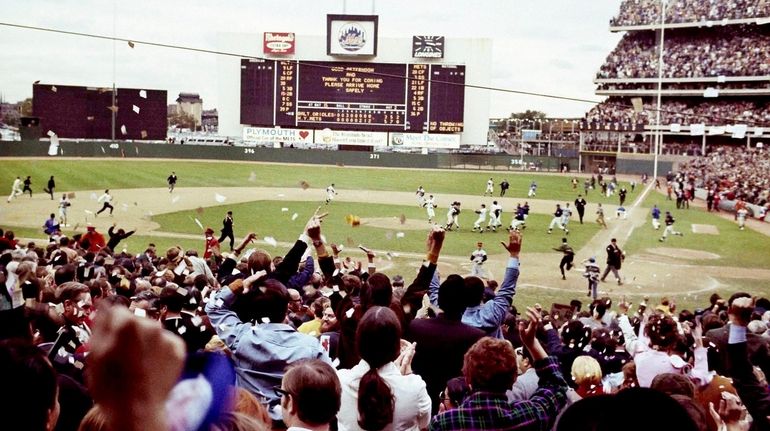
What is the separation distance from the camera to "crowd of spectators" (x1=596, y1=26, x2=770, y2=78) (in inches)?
2869

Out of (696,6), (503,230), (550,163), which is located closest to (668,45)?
(696,6)

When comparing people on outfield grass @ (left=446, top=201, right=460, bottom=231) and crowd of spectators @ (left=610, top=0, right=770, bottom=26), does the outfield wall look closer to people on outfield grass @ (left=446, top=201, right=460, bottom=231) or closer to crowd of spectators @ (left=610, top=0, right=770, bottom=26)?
crowd of spectators @ (left=610, top=0, right=770, bottom=26)

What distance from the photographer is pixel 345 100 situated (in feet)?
211

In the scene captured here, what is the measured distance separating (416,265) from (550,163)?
5812cm

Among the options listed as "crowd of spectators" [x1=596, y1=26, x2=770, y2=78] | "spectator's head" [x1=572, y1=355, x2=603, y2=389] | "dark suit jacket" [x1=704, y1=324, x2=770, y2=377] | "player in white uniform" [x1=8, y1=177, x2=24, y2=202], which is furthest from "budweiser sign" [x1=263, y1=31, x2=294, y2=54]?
"spectator's head" [x1=572, y1=355, x2=603, y2=389]

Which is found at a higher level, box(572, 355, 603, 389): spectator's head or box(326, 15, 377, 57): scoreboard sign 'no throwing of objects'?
box(326, 15, 377, 57): scoreboard sign 'no throwing of objects'

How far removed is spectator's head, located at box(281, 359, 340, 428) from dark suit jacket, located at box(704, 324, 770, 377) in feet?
9.72

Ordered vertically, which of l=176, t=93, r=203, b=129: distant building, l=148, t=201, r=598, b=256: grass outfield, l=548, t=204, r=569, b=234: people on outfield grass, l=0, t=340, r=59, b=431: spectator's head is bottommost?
l=148, t=201, r=598, b=256: grass outfield

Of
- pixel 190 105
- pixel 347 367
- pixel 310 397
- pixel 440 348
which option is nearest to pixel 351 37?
pixel 347 367

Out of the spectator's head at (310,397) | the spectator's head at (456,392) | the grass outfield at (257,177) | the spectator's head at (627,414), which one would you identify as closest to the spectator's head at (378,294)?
the spectator's head at (456,392)

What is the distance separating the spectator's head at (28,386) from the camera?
185 cm

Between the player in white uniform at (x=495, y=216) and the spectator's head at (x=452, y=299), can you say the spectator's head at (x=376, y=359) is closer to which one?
the spectator's head at (x=452, y=299)

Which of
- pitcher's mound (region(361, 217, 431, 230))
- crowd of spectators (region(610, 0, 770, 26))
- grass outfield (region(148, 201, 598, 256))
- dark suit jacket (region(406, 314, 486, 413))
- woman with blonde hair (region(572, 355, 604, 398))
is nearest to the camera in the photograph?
woman with blonde hair (region(572, 355, 604, 398))

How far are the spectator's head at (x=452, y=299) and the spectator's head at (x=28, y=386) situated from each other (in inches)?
142
